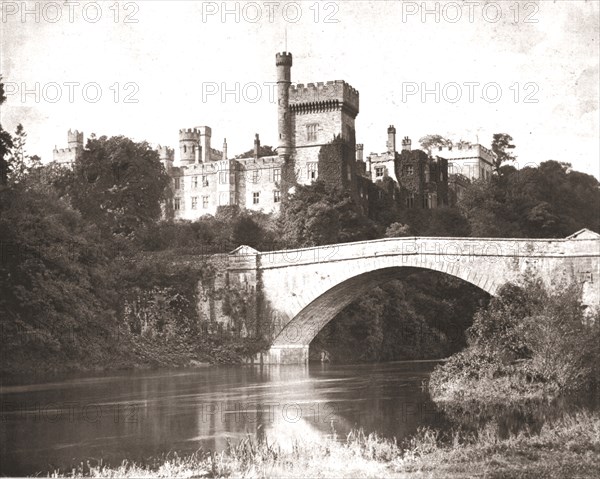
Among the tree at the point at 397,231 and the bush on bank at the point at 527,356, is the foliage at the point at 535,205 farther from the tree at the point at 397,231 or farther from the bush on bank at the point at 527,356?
the bush on bank at the point at 527,356

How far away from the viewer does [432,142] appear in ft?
290

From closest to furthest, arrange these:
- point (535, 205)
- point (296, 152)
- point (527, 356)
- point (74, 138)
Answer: point (527, 356), point (535, 205), point (296, 152), point (74, 138)

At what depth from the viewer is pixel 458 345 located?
4491 centimetres

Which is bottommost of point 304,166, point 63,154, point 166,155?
point 304,166

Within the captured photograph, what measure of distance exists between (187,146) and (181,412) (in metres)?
50.5

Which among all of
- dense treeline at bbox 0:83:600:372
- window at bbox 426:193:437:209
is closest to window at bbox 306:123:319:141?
dense treeline at bbox 0:83:600:372

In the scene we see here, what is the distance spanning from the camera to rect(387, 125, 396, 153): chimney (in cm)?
6646

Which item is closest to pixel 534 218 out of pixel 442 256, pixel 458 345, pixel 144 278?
pixel 458 345

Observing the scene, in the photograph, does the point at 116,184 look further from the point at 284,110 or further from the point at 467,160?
the point at 467,160

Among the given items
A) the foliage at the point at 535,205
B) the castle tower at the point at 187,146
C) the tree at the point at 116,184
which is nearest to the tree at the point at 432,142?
the castle tower at the point at 187,146

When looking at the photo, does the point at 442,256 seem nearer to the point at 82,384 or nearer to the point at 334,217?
the point at 82,384

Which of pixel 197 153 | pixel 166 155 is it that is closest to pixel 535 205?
pixel 197 153

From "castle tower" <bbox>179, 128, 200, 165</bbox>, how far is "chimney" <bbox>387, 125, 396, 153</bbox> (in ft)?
45.9

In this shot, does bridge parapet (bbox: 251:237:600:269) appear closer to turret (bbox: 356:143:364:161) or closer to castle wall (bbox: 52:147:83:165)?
turret (bbox: 356:143:364:161)
